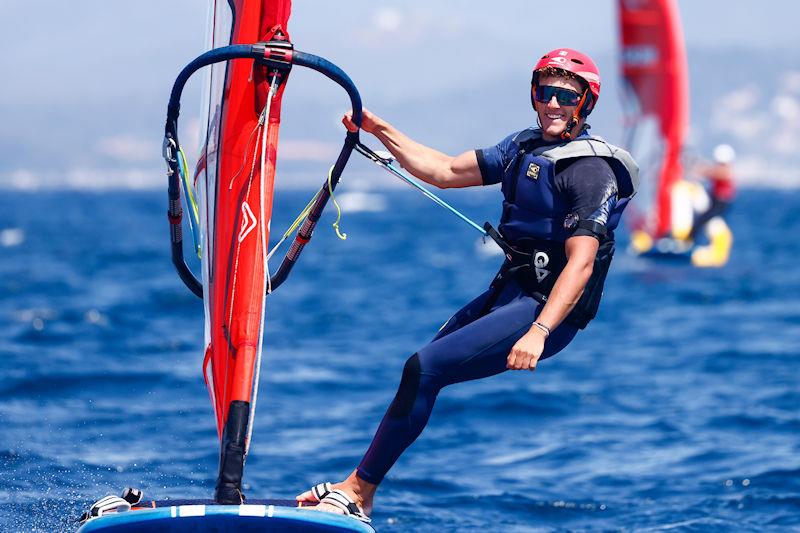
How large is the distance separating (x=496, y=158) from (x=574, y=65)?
0.66m

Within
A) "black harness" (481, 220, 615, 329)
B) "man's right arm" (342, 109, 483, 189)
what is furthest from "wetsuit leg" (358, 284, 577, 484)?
"man's right arm" (342, 109, 483, 189)

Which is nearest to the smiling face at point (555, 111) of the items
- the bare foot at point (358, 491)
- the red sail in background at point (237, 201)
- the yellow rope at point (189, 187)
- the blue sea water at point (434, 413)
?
the red sail in background at point (237, 201)

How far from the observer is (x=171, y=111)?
19.7ft

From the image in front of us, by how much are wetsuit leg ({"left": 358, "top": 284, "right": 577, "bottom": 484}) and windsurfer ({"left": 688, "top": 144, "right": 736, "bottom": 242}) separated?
90.2 ft

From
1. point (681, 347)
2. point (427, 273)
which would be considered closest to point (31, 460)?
point (681, 347)

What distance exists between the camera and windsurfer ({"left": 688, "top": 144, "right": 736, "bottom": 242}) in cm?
3334

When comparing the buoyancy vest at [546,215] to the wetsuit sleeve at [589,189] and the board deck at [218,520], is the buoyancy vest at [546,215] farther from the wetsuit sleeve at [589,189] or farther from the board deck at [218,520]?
the board deck at [218,520]

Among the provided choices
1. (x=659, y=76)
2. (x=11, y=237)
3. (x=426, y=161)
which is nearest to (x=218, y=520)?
(x=426, y=161)

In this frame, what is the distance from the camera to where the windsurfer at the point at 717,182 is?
1313 inches

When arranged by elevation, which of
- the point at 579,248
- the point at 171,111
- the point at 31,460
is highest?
the point at 171,111

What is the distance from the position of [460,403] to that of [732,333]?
855cm

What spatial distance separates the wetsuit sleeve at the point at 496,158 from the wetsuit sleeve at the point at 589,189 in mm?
432

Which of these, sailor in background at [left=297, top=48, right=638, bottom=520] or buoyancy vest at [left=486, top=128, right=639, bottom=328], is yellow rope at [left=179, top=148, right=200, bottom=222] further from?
buoyancy vest at [left=486, top=128, right=639, bottom=328]

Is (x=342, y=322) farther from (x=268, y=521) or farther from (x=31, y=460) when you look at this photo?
(x=268, y=521)
